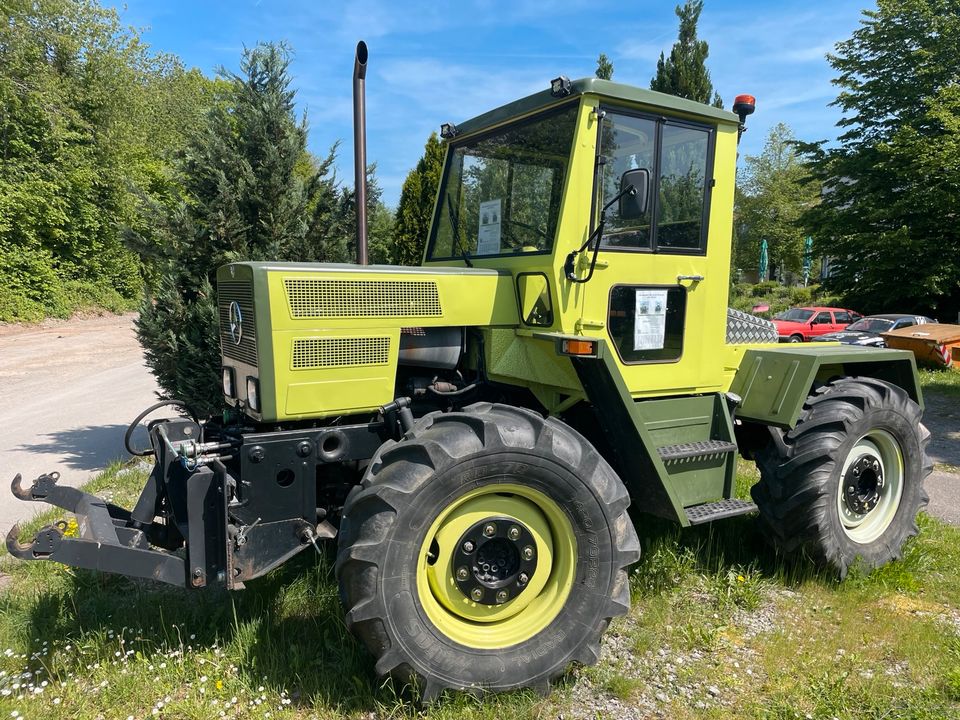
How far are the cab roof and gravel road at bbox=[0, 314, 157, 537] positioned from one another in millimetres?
4915

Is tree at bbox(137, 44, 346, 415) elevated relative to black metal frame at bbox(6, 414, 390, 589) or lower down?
elevated

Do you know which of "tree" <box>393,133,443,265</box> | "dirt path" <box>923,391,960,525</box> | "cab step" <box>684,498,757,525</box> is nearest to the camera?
"cab step" <box>684,498,757,525</box>

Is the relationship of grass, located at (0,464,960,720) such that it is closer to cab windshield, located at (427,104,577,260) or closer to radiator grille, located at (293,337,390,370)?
radiator grille, located at (293,337,390,370)

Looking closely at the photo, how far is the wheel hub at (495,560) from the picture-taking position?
316 cm

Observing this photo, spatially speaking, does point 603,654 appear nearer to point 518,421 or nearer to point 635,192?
point 518,421

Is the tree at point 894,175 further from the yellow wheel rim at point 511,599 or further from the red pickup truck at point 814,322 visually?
the yellow wheel rim at point 511,599

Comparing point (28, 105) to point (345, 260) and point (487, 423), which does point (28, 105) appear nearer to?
point (345, 260)

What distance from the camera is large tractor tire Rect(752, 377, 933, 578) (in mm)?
4137

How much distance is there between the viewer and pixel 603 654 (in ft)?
11.6

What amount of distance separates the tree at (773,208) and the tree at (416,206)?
30.8 meters

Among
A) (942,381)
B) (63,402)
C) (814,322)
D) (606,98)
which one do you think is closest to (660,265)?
(606,98)

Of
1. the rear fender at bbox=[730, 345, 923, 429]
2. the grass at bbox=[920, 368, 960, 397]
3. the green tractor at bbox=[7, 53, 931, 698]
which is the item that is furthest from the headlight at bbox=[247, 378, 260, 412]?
the grass at bbox=[920, 368, 960, 397]

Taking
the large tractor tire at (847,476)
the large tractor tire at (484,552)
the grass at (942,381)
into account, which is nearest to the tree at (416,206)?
the large tractor tire at (847,476)

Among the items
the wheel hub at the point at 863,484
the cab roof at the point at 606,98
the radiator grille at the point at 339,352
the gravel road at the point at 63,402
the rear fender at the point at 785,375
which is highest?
the cab roof at the point at 606,98
